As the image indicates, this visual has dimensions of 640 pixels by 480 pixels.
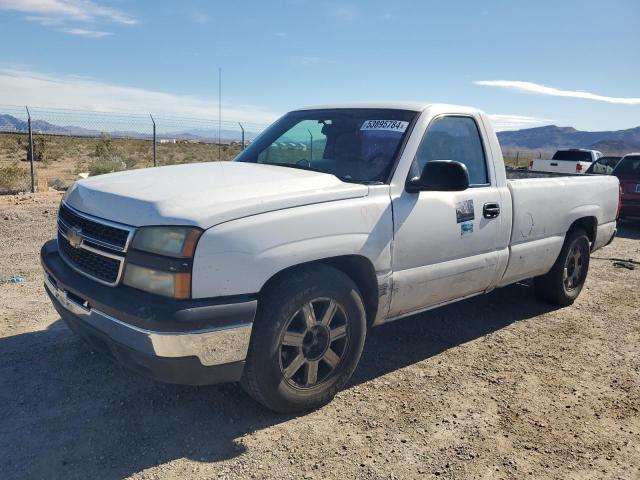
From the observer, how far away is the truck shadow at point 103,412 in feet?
9.36

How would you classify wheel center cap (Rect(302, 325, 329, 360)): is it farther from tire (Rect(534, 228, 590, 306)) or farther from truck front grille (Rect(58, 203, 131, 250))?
tire (Rect(534, 228, 590, 306))

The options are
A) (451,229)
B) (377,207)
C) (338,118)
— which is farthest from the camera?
(338,118)

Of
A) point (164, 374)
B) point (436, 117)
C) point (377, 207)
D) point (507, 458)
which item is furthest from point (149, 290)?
point (436, 117)

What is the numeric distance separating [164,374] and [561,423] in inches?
95.9

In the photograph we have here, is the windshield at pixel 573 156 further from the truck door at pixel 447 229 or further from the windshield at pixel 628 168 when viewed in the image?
the truck door at pixel 447 229

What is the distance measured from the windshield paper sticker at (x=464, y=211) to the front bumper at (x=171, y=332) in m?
1.82

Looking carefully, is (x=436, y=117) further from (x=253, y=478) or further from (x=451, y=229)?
(x=253, y=478)

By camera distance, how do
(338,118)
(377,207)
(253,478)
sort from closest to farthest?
(253,478) < (377,207) < (338,118)

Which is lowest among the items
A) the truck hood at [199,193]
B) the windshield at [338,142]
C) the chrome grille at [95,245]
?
the chrome grille at [95,245]

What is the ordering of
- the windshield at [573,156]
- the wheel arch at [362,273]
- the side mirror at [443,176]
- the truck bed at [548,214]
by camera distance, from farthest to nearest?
the windshield at [573,156]
the truck bed at [548,214]
the side mirror at [443,176]
the wheel arch at [362,273]

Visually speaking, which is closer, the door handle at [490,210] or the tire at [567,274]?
the door handle at [490,210]

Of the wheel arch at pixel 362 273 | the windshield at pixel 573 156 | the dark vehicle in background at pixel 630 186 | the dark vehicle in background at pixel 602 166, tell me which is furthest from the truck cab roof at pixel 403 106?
the windshield at pixel 573 156

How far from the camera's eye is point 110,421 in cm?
319

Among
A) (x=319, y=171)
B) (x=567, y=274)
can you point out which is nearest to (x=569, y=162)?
(x=567, y=274)
